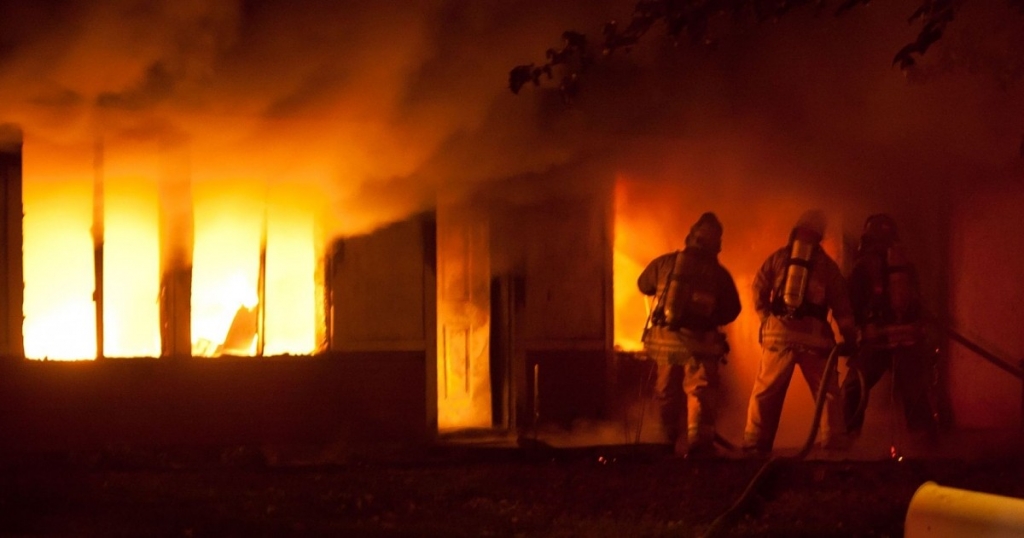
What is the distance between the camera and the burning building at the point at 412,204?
1009 cm

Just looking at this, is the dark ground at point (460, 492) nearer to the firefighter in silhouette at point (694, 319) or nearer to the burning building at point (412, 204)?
the firefighter in silhouette at point (694, 319)

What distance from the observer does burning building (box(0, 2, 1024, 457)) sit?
10086mm

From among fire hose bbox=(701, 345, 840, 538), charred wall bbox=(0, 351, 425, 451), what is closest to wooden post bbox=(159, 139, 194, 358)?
Answer: charred wall bbox=(0, 351, 425, 451)

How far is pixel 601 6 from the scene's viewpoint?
1161 centimetres

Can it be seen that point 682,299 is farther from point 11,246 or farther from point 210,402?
point 11,246

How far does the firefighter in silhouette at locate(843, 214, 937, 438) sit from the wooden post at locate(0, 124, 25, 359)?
7.51 metres

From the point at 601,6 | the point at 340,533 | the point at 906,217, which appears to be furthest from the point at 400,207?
the point at 906,217

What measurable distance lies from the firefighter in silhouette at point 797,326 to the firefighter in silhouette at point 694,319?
364mm

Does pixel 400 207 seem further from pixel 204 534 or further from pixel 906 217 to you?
pixel 906 217

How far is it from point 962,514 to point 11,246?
7951 mm

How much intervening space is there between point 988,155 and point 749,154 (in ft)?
8.81

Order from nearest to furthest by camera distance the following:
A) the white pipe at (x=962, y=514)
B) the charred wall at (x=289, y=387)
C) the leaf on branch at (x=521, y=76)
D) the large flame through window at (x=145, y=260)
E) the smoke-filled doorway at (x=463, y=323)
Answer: the white pipe at (x=962, y=514), the leaf on branch at (x=521, y=76), the charred wall at (x=289, y=387), the large flame through window at (x=145, y=260), the smoke-filled doorway at (x=463, y=323)

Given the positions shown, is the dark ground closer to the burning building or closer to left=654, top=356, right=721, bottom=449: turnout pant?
left=654, top=356, right=721, bottom=449: turnout pant

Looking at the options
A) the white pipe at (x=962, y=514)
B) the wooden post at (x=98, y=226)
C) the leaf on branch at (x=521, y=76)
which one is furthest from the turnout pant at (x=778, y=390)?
the wooden post at (x=98, y=226)
